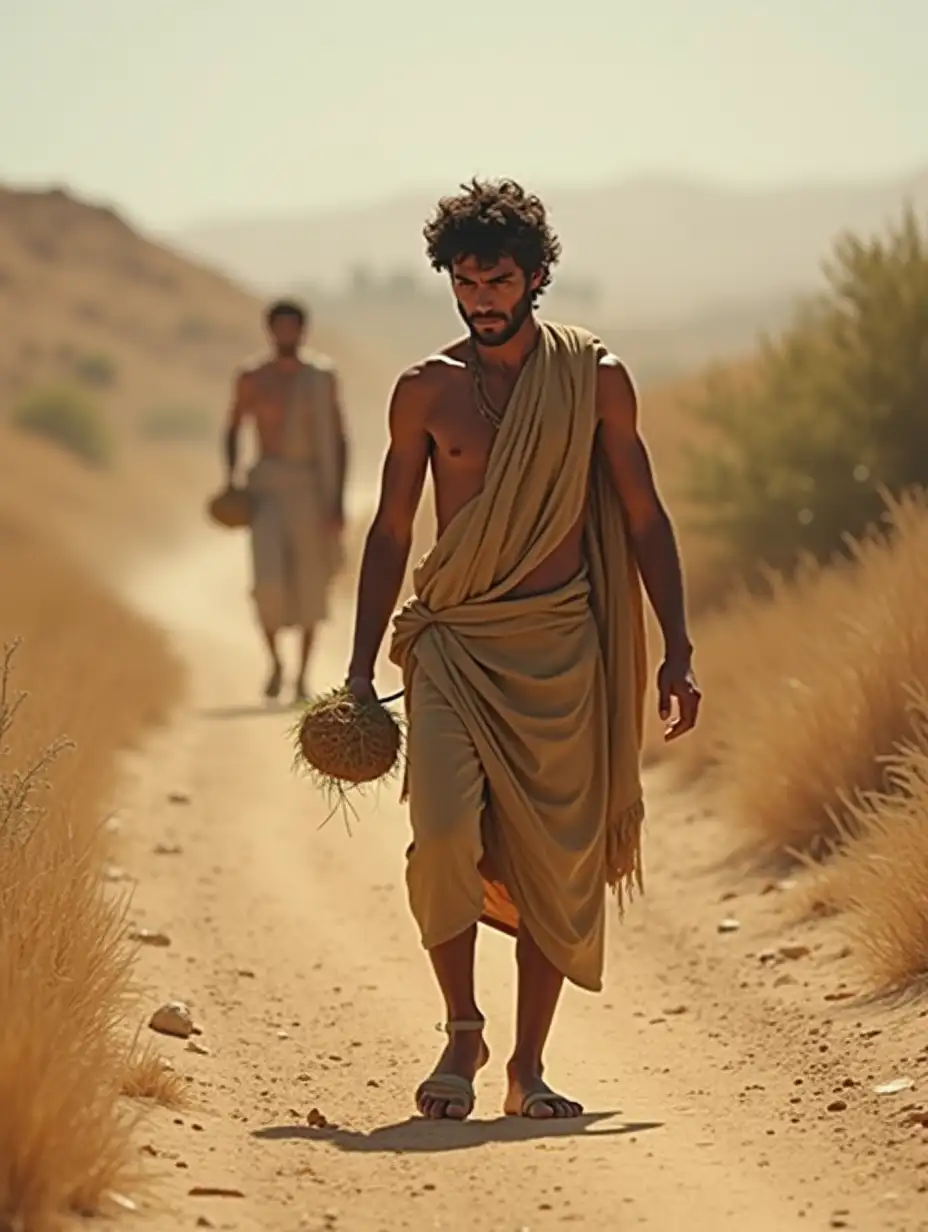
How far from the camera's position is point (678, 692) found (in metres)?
7.18

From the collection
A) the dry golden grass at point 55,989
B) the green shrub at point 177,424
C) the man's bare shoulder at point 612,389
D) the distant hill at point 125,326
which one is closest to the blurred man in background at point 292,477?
the dry golden grass at point 55,989

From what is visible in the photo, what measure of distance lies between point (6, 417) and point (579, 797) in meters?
50.8

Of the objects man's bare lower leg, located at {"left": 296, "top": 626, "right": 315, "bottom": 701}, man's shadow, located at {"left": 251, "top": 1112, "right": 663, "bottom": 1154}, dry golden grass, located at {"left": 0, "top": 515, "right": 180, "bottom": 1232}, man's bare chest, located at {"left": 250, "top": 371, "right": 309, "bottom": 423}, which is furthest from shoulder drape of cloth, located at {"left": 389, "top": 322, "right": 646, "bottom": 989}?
man's bare chest, located at {"left": 250, "top": 371, "right": 309, "bottom": 423}

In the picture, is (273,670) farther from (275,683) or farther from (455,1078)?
(455,1078)

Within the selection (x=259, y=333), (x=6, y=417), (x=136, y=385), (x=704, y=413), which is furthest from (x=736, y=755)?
(x=259, y=333)

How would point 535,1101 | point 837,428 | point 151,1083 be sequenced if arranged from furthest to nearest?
point 837,428 → point 535,1101 → point 151,1083

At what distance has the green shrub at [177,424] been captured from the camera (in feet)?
238

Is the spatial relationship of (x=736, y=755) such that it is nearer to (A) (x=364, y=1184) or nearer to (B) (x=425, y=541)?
(A) (x=364, y=1184)

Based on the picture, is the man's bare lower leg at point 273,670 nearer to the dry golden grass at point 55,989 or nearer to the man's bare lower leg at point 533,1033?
the dry golden grass at point 55,989

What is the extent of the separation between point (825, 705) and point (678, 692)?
11.0 feet

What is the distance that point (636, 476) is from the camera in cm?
715

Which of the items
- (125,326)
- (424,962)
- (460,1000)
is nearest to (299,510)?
(424,962)

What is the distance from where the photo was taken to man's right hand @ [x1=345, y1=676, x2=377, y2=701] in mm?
7160

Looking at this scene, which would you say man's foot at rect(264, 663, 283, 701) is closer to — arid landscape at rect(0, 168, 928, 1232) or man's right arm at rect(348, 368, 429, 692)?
arid landscape at rect(0, 168, 928, 1232)
